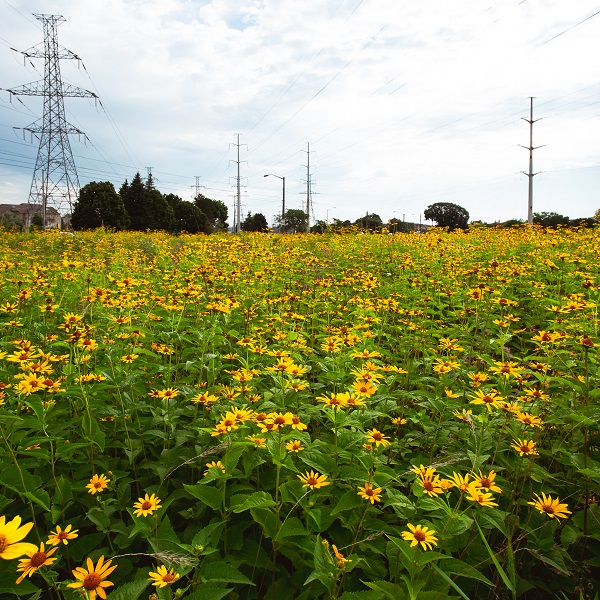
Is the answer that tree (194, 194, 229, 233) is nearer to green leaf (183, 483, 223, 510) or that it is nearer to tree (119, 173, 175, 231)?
tree (119, 173, 175, 231)

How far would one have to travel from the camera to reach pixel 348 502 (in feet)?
4.12

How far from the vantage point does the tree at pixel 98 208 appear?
2380cm

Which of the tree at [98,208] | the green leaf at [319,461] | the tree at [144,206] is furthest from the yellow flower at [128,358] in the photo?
the tree at [144,206]

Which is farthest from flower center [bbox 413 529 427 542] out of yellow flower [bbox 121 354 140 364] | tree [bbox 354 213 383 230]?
tree [bbox 354 213 383 230]

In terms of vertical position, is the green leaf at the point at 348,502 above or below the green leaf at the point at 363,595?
above

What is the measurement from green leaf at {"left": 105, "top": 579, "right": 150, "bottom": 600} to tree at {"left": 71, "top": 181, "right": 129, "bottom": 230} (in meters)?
25.0

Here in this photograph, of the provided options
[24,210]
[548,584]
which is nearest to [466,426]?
[548,584]

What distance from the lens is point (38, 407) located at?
1.43 m

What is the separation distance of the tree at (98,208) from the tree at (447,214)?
86.6 feet

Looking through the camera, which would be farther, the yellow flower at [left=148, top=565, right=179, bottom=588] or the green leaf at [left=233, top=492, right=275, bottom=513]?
the green leaf at [left=233, top=492, right=275, bottom=513]

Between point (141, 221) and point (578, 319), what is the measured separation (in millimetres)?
31047

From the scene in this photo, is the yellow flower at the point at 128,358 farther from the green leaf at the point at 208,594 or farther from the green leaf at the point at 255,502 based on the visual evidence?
the green leaf at the point at 208,594

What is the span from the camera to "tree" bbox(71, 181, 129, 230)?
23805mm

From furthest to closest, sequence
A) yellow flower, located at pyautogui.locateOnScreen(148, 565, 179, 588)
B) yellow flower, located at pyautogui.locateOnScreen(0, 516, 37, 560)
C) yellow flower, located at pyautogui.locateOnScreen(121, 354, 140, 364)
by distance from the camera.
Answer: yellow flower, located at pyautogui.locateOnScreen(121, 354, 140, 364) → yellow flower, located at pyautogui.locateOnScreen(148, 565, 179, 588) → yellow flower, located at pyautogui.locateOnScreen(0, 516, 37, 560)
